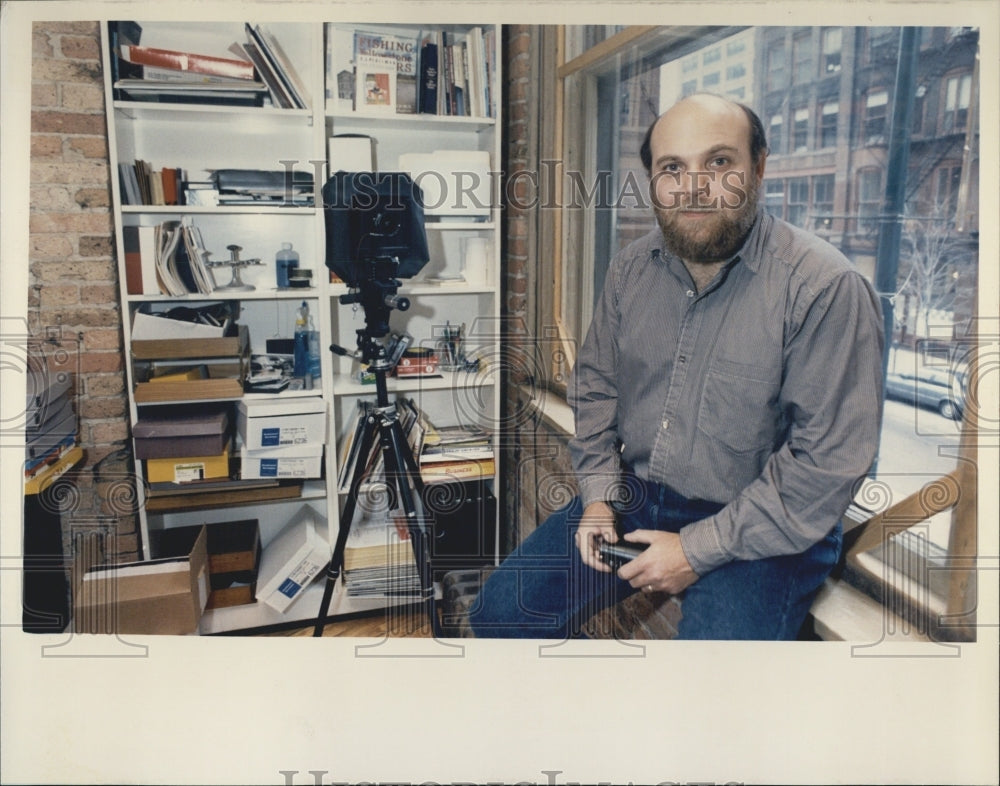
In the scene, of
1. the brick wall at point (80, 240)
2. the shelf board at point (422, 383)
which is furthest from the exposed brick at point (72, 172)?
the shelf board at point (422, 383)

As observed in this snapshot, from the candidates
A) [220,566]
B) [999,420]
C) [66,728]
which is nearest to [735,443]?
[999,420]

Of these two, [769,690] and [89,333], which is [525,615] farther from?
[89,333]

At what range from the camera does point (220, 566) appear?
65.3 inches

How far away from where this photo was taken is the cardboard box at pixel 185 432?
5.17 ft

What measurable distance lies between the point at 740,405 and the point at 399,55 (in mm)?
1150

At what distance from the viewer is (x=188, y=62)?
156 centimetres

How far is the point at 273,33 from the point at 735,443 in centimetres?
134

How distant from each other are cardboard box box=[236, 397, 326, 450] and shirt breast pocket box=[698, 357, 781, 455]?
0.93m

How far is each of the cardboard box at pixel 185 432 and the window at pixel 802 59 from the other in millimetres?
1400

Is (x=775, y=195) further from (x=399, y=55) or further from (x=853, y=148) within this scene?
(x=399, y=55)

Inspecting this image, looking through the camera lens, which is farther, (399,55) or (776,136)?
(399,55)

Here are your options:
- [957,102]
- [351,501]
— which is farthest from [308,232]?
[957,102]

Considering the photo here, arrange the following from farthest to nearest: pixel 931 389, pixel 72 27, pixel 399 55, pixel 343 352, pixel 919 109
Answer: pixel 399 55 → pixel 343 352 → pixel 72 27 → pixel 931 389 → pixel 919 109

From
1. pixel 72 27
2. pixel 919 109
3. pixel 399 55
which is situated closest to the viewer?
pixel 919 109
